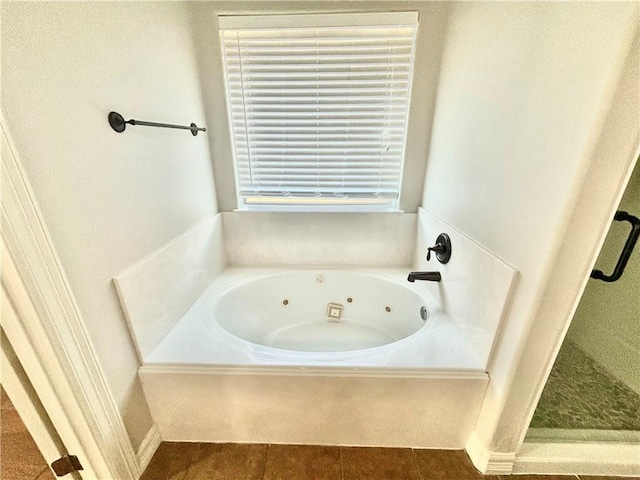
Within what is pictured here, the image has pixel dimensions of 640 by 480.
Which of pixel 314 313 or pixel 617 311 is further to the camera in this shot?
pixel 314 313

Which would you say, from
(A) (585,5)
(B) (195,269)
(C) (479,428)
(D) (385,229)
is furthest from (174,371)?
(A) (585,5)

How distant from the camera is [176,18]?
1356mm

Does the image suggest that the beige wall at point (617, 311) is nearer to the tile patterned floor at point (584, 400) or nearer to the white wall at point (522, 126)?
the tile patterned floor at point (584, 400)

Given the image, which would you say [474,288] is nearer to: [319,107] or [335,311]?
[335,311]

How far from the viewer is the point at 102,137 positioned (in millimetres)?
924

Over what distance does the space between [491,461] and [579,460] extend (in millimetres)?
369

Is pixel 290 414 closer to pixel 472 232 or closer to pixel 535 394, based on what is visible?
pixel 535 394

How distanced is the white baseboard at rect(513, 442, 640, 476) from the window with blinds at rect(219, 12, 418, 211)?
4.57 feet

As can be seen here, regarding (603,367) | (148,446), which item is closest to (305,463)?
(148,446)

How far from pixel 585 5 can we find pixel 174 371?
1710 millimetres

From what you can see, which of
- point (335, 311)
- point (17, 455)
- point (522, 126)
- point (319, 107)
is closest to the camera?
point (522, 126)

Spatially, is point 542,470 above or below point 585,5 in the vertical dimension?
below

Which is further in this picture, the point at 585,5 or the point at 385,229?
the point at 385,229

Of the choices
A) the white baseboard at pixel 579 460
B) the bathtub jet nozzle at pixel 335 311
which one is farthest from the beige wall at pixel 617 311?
the bathtub jet nozzle at pixel 335 311
